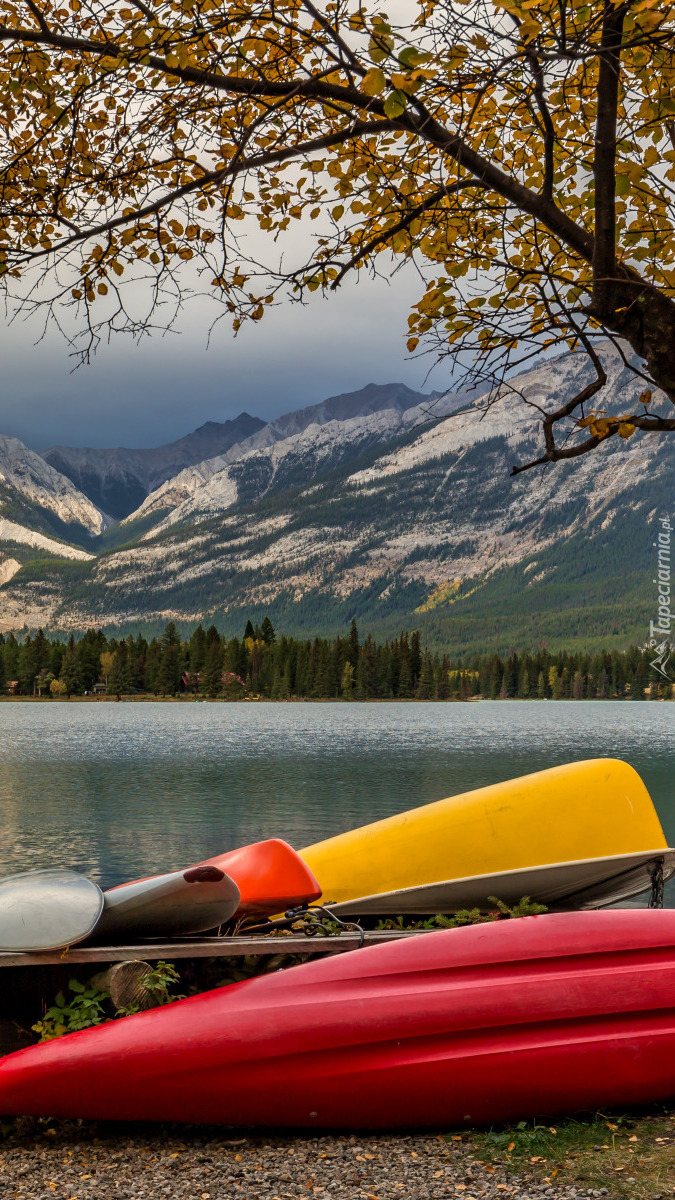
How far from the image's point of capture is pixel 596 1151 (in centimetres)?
609

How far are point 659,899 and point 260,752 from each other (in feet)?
169

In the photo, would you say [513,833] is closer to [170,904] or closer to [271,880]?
[271,880]

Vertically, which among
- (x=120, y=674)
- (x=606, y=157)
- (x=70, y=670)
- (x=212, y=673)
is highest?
(x=606, y=157)

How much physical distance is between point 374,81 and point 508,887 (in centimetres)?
707

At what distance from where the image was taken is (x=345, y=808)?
3344 cm

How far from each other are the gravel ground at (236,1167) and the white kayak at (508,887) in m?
2.51

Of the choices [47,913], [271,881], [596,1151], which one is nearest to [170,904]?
[47,913]

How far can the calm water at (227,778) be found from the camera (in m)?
26.8

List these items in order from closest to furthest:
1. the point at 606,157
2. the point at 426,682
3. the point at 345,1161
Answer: the point at 606,157 < the point at 345,1161 < the point at 426,682

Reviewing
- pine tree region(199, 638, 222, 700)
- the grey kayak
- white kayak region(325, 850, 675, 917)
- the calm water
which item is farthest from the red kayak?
pine tree region(199, 638, 222, 700)

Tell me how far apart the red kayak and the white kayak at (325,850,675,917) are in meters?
1.82

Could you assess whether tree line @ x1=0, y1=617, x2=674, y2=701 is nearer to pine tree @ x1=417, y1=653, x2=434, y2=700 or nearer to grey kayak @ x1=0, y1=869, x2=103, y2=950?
pine tree @ x1=417, y1=653, x2=434, y2=700

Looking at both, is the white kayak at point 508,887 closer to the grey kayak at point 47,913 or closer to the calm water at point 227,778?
the grey kayak at point 47,913

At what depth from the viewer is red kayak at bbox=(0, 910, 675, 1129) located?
6.64 metres
